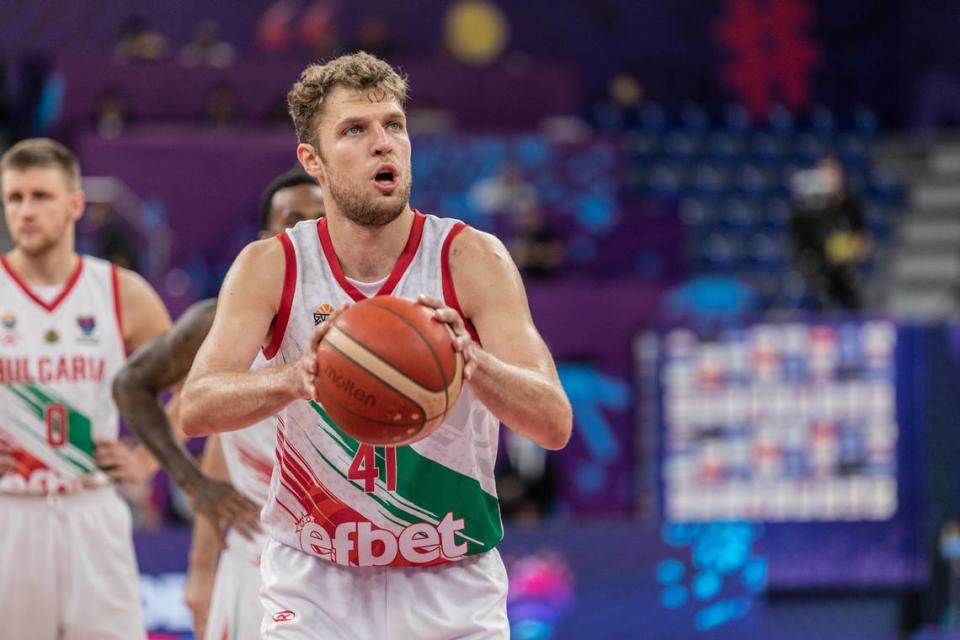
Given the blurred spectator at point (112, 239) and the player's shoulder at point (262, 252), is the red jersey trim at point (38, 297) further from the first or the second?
the blurred spectator at point (112, 239)

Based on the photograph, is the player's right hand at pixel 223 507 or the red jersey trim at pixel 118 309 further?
the red jersey trim at pixel 118 309

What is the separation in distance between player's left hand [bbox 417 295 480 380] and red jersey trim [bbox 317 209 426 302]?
501mm

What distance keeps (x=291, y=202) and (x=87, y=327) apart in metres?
1.14

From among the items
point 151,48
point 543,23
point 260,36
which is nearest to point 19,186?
point 151,48

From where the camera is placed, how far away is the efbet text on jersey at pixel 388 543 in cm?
391

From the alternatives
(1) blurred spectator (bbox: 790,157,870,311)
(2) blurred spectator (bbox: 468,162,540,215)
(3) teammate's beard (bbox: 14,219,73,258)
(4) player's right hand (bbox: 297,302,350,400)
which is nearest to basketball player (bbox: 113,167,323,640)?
(3) teammate's beard (bbox: 14,219,73,258)

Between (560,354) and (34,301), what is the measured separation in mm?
7318

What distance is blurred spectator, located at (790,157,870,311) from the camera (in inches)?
595

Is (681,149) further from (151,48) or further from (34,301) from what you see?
(34,301)

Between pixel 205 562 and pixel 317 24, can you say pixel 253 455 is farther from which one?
pixel 317 24

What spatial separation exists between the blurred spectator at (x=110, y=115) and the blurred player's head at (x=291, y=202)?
36.7ft

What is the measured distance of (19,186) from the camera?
19.5 ft

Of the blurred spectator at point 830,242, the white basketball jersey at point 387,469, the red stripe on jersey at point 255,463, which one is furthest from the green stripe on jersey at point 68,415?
the blurred spectator at point 830,242

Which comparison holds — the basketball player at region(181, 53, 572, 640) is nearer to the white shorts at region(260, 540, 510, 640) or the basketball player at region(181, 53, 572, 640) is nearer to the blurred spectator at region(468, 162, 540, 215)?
the white shorts at region(260, 540, 510, 640)
